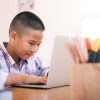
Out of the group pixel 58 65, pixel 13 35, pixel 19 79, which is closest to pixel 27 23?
pixel 13 35

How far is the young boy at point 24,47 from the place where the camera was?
4.15ft

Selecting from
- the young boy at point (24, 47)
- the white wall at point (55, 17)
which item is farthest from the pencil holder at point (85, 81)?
the white wall at point (55, 17)

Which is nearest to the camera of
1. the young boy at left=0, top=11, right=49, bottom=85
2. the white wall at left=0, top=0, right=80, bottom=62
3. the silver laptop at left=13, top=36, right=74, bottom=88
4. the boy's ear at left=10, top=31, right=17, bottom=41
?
the silver laptop at left=13, top=36, right=74, bottom=88

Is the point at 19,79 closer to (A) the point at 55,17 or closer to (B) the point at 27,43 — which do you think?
(B) the point at 27,43

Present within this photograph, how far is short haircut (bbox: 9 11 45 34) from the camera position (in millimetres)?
1349

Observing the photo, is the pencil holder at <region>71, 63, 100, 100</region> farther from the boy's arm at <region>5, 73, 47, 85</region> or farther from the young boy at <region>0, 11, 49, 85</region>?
the young boy at <region>0, 11, 49, 85</region>

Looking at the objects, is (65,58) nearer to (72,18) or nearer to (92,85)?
(92,85)

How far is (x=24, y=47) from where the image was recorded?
1369 mm

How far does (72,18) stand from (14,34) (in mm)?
924

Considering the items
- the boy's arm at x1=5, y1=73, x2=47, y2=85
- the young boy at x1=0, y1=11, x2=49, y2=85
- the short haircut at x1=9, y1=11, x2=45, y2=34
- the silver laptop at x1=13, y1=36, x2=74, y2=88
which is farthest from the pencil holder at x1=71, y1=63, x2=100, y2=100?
the short haircut at x1=9, y1=11, x2=45, y2=34

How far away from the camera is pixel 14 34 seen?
139cm

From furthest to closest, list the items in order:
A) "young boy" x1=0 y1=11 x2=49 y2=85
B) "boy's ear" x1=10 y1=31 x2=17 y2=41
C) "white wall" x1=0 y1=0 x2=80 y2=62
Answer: "white wall" x1=0 y1=0 x2=80 y2=62
"boy's ear" x1=10 y1=31 x2=17 y2=41
"young boy" x1=0 y1=11 x2=49 y2=85

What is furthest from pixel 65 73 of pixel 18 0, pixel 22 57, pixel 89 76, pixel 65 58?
pixel 18 0

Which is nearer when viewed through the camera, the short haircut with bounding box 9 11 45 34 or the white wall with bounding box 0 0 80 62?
the short haircut with bounding box 9 11 45 34
